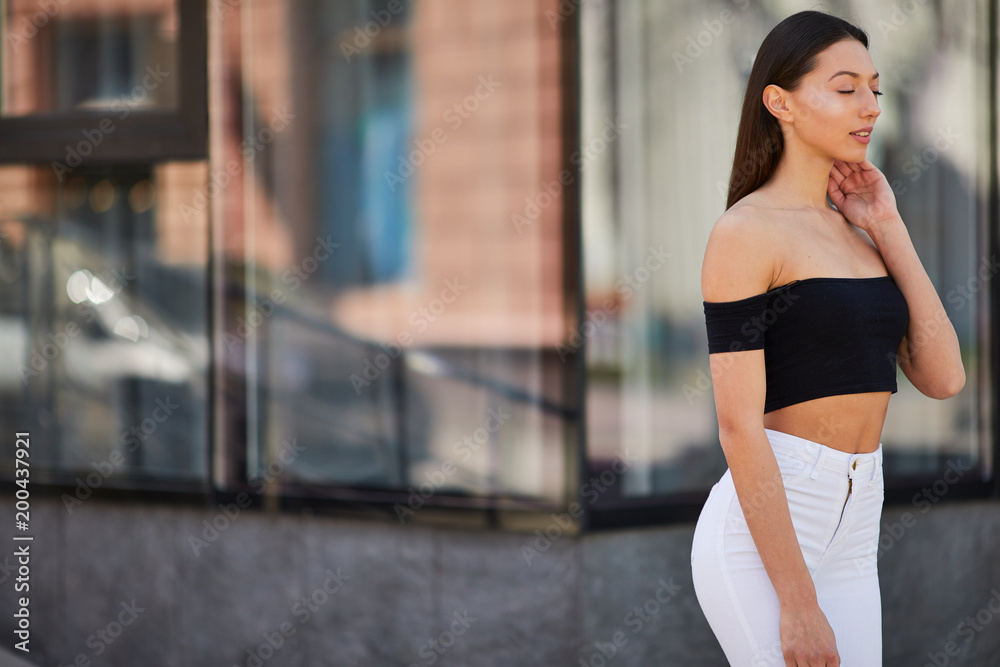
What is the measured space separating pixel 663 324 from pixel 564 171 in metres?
0.72

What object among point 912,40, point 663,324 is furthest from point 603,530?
point 912,40

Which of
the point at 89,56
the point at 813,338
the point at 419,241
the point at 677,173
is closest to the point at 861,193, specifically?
the point at 813,338

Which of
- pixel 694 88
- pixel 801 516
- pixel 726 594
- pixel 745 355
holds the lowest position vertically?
pixel 726 594

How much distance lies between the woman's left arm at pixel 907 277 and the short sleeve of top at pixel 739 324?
40 centimetres

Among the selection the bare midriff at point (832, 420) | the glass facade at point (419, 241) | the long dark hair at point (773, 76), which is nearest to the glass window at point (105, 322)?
the glass facade at point (419, 241)

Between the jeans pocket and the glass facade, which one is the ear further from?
the glass facade

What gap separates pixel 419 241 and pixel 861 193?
2245 mm

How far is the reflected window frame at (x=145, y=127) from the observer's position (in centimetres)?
437

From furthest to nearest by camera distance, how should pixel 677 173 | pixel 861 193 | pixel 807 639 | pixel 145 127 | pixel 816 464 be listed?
pixel 145 127 < pixel 677 173 < pixel 861 193 < pixel 816 464 < pixel 807 639

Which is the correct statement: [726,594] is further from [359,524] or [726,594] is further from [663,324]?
[359,524]

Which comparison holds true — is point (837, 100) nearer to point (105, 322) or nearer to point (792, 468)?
point (792, 468)

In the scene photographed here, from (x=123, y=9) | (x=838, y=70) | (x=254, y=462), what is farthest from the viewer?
(x=123, y=9)

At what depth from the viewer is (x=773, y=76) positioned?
1.94m

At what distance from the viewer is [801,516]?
182cm
